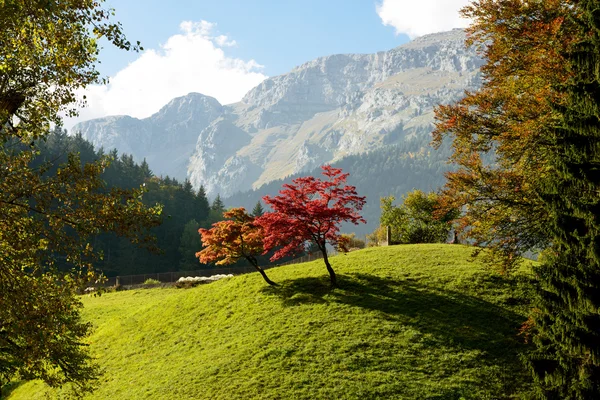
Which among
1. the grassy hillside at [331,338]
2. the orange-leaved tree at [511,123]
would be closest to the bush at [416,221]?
the grassy hillside at [331,338]

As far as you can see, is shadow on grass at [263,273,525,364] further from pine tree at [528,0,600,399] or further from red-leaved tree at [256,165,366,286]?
pine tree at [528,0,600,399]

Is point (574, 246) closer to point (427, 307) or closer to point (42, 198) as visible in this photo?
point (427, 307)

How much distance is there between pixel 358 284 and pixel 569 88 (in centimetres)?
1676

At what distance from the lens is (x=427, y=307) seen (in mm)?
23906

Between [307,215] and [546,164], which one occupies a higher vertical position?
[546,164]

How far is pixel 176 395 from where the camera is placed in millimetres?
18438

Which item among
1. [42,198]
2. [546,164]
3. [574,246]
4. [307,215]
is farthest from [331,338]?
[42,198]

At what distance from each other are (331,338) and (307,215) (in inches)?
337

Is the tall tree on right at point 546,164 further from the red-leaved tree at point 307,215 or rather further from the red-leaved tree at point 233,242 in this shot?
the red-leaved tree at point 233,242

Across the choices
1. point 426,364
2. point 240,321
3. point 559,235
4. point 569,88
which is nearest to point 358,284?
point 240,321

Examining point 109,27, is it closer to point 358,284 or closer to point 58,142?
point 358,284

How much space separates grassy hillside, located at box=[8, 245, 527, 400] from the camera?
58.0 feet

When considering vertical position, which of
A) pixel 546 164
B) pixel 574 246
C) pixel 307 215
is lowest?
pixel 574 246

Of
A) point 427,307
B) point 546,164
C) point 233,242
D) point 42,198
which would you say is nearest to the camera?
point 42,198
